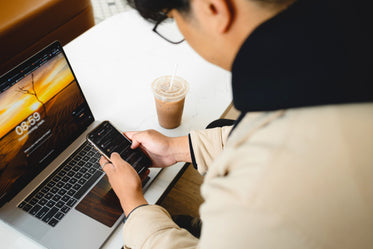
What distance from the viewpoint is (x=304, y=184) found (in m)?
0.34

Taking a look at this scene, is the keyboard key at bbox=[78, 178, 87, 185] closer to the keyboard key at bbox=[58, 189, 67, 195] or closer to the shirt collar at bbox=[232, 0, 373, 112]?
the keyboard key at bbox=[58, 189, 67, 195]

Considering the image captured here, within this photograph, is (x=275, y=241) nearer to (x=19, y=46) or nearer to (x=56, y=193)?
(x=56, y=193)

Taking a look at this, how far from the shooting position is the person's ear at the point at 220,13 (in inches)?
15.1

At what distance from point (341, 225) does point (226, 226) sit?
0.49 feet

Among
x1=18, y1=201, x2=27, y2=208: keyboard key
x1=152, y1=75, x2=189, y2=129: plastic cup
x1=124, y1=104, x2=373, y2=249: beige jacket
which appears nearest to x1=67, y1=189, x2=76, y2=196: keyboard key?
x1=18, y1=201, x2=27, y2=208: keyboard key

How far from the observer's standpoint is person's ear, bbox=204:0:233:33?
384 mm

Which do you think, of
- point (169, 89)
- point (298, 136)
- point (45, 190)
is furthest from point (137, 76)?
point (298, 136)

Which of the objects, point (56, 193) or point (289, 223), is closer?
point (289, 223)

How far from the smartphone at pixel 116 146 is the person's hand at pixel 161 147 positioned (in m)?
0.02

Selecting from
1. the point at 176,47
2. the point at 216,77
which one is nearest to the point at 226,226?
the point at 216,77

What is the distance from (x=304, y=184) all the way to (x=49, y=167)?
65 centimetres

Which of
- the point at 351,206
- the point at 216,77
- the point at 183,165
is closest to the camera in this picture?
the point at 351,206

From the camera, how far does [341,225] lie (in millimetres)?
356

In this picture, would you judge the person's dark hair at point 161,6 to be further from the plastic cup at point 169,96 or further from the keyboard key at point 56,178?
the keyboard key at point 56,178
